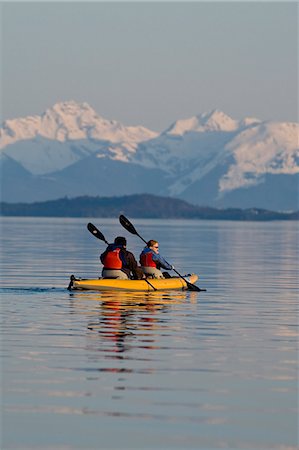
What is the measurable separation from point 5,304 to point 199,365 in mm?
12856

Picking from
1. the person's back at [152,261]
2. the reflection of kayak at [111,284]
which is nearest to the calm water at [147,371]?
the reflection of kayak at [111,284]

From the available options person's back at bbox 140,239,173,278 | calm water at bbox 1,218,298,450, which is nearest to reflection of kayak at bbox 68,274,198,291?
calm water at bbox 1,218,298,450

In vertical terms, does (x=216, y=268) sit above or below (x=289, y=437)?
above

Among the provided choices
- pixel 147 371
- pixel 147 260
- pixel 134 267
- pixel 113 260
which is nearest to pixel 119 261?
pixel 113 260

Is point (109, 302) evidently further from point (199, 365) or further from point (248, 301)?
point (199, 365)

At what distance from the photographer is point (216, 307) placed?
3650 centimetres

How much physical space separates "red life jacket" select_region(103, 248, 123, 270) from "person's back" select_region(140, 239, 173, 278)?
1.65m

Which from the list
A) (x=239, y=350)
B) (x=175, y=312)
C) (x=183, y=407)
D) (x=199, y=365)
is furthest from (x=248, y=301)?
(x=183, y=407)

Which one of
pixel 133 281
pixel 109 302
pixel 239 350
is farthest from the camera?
pixel 133 281

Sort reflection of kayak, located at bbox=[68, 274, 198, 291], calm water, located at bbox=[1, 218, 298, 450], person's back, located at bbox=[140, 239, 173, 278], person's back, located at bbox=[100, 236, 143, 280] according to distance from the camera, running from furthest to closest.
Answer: person's back, located at bbox=[140, 239, 173, 278]
reflection of kayak, located at bbox=[68, 274, 198, 291]
person's back, located at bbox=[100, 236, 143, 280]
calm water, located at bbox=[1, 218, 298, 450]

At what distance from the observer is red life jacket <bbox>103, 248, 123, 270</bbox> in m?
38.5

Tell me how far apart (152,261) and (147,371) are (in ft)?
60.1

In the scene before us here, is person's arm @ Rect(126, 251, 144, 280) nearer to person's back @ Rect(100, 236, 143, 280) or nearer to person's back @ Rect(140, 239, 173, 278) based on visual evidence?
person's back @ Rect(100, 236, 143, 280)

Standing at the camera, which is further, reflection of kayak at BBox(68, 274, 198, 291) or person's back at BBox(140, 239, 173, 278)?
person's back at BBox(140, 239, 173, 278)
